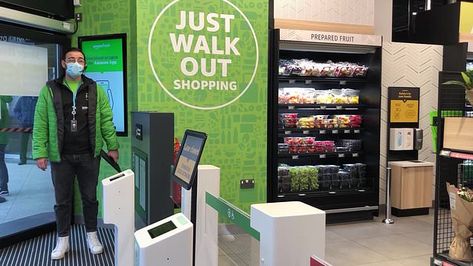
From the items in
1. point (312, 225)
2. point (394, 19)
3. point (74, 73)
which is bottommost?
point (312, 225)

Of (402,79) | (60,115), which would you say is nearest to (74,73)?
(60,115)

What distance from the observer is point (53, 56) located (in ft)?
18.4

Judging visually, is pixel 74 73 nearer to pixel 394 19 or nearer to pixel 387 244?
pixel 387 244

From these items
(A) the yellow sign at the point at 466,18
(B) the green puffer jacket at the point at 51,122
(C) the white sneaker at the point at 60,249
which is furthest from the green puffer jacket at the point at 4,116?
(A) the yellow sign at the point at 466,18

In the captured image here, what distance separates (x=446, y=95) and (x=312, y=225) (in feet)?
8.47

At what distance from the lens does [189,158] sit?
7.50 feet

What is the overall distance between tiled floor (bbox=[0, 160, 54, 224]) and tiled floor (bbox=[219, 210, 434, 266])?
225cm

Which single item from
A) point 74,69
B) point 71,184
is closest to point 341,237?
point 71,184

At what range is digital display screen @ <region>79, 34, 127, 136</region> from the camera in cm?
541

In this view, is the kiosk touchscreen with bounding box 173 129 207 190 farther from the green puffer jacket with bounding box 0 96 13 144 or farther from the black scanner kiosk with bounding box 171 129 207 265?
the green puffer jacket with bounding box 0 96 13 144

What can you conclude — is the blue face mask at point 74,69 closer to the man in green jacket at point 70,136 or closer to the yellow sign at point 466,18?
the man in green jacket at point 70,136

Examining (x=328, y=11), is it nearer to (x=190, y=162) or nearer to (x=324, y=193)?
(x=324, y=193)

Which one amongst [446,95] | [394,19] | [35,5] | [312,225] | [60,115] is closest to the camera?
[312,225]

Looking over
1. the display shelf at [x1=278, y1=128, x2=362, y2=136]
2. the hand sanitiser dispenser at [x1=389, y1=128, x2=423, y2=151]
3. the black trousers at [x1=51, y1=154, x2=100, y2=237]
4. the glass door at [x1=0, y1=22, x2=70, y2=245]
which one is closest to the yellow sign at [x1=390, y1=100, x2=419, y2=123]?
the hand sanitiser dispenser at [x1=389, y1=128, x2=423, y2=151]
